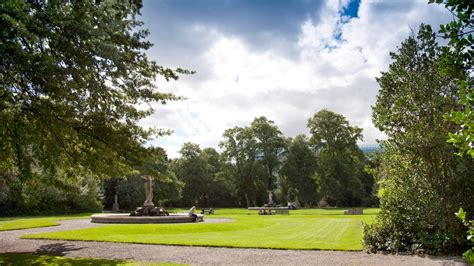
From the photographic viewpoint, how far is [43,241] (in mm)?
16672

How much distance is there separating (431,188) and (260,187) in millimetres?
58351

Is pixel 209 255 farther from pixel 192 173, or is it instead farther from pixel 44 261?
pixel 192 173

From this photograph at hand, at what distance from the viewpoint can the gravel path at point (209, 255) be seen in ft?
38.0

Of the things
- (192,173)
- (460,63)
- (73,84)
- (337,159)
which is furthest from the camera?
(192,173)

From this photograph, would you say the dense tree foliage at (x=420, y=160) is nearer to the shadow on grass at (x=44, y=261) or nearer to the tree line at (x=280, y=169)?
the shadow on grass at (x=44, y=261)

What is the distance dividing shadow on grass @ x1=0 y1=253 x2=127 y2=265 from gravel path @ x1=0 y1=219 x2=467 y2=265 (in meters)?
0.81

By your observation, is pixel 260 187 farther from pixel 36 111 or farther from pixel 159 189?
pixel 36 111

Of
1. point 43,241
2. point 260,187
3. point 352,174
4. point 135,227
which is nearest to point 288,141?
point 260,187

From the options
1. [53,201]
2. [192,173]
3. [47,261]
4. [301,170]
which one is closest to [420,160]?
[47,261]

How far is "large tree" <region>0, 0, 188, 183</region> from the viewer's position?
8945 millimetres

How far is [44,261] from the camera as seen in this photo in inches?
453

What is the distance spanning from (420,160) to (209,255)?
810 centimetres

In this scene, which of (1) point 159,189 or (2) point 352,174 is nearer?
(1) point 159,189

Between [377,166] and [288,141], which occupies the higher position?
[288,141]
